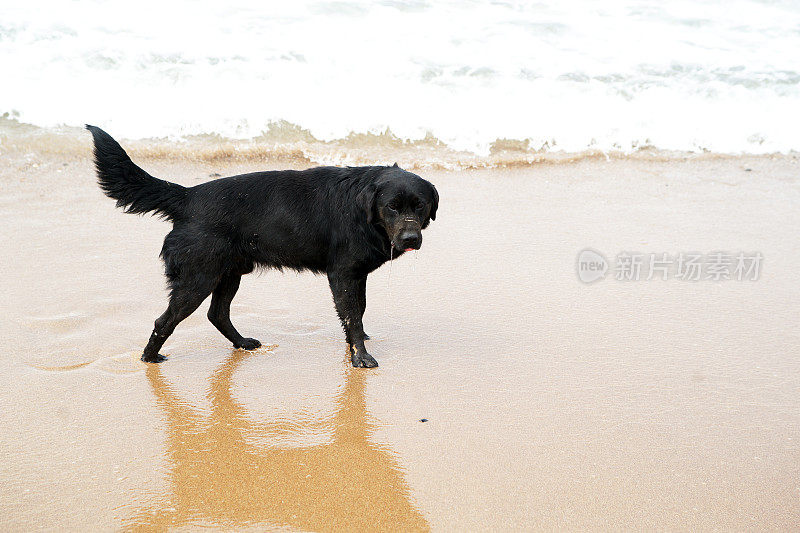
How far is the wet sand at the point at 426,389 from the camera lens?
107 inches

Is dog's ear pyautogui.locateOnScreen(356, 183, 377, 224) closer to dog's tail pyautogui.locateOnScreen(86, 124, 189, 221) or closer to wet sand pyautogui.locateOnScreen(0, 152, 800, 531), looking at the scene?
wet sand pyautogui.locateOnScreen(0, 152, 800, 531)

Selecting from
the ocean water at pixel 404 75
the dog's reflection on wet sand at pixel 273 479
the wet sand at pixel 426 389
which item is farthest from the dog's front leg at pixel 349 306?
the ocean water at pixel 404 75

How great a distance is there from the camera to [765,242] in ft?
19.2

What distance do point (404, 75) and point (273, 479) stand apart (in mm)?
7795

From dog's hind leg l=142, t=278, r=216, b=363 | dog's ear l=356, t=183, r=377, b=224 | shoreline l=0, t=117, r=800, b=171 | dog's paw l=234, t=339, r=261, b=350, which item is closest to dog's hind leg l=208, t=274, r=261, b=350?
dog's paw l=234, t=339, r=261, b=350

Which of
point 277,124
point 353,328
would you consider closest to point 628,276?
point 353,328

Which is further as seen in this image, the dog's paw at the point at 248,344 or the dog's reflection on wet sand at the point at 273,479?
the dog's paw at the point at 248,344

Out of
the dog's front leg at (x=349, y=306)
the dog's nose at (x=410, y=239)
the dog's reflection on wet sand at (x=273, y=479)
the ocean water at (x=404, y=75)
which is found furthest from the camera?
the ocean water at (x=404, y=75)

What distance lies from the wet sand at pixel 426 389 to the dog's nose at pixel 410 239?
0.70 meters

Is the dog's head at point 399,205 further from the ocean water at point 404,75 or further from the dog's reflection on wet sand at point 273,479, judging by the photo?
the ocean water at point 404,75

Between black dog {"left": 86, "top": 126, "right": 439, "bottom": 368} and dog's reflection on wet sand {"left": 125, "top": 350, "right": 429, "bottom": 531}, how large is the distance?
74 cm

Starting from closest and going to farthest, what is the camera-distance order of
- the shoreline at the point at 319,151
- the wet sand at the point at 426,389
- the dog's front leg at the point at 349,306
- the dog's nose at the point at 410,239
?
1. the wet sand at the point at 426,389
2. the dog's nose at the point at 410,239
3. the dog's front leg at the point at 349,306
4. the shoreline at the point at 319,151

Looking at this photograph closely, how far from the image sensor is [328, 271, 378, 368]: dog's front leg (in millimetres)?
4109

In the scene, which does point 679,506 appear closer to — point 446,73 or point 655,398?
point 655,398
